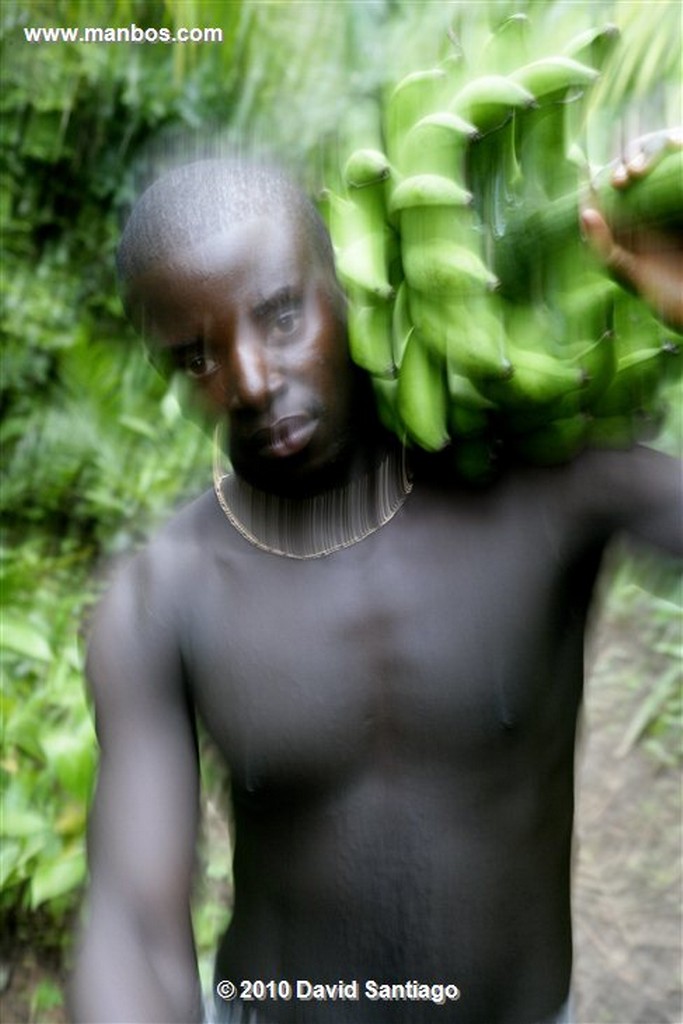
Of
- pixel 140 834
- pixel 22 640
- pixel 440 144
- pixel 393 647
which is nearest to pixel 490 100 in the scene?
pixel 440 144

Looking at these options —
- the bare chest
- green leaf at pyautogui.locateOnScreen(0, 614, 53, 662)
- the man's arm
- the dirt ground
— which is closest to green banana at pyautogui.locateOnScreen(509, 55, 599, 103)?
the bare chest

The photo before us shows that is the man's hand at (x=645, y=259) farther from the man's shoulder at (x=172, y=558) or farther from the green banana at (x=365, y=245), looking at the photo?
the man's shoulder at (x=172, y=558)

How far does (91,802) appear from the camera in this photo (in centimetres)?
65

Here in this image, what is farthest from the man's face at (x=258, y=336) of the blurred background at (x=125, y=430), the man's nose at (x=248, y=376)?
the blurred background at (x=125, y=430)

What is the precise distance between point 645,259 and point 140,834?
395 mm

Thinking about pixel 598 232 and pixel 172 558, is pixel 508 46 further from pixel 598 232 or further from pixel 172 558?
pixel 172 558

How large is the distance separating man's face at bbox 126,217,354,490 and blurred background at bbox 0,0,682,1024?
0.11 meters

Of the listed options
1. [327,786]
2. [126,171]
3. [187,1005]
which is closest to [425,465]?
[327,786]

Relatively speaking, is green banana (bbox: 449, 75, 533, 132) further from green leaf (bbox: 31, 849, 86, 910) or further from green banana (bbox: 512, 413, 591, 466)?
green leaf (bbox: 31, 849, 86, 910)

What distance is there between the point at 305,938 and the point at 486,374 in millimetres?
352

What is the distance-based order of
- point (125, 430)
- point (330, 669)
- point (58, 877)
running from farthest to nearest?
point (125, 430) → point (58, 877) → point (330, 669)

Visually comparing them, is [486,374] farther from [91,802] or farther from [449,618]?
[91,802]

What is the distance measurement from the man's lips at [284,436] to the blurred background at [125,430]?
164 millimetres

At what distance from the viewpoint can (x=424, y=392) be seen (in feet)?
1.90
